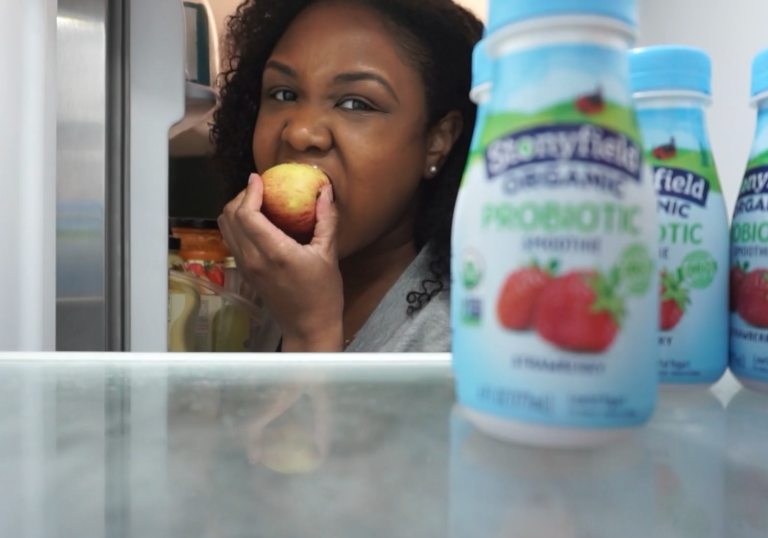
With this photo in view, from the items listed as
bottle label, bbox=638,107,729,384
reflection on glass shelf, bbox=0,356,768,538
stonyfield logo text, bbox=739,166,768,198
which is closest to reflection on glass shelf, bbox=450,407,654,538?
reflection on glass shelf, bbox=0,356,768,538

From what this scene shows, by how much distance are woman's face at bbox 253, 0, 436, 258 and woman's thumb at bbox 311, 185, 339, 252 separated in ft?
0.10

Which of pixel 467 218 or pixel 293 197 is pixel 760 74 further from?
pixel 293 197

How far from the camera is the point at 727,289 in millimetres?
474

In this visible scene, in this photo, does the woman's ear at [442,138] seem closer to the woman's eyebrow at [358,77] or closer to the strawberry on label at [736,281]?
the woman's eyebrow at [358,77]

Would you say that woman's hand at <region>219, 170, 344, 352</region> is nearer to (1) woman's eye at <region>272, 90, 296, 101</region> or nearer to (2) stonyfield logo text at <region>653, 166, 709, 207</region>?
(1) woman's eye at <region>272, 90, 296, 101</region>

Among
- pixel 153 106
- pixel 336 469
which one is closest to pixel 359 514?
pixel 336 469

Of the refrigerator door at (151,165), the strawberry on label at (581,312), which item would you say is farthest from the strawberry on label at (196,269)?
the strawberry on label at (581,312)

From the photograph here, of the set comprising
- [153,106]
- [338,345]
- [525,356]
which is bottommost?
[338,345]

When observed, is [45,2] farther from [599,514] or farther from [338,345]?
[599,514]

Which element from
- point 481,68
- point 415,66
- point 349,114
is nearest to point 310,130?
point 349,114

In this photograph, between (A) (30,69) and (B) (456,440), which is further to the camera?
(A) (30,69)

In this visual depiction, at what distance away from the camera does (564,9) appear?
1.05 ft

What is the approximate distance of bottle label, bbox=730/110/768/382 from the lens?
460 mm

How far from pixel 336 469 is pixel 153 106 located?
971 mm
